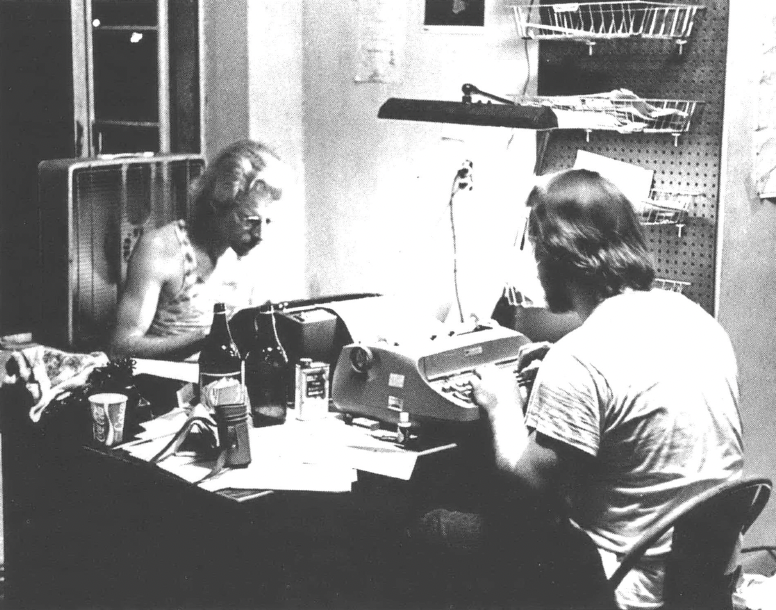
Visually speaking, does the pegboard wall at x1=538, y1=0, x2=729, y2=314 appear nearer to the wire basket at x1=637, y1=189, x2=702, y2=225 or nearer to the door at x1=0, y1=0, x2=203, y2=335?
the wire basket at x1=637, y1=189, x2=702, y2=225

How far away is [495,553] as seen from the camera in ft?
7.06

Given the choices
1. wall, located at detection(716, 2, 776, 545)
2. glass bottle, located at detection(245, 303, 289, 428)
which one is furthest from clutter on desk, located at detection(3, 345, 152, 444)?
wall, located at detection(716, 2, 776, 545)

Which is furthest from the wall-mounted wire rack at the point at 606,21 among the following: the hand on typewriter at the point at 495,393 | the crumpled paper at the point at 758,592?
the crumpled paper at the point at 758,592

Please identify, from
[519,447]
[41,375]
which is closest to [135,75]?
[41,375]

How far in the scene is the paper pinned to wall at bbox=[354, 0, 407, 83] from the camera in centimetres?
365

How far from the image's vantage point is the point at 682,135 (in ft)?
9.86

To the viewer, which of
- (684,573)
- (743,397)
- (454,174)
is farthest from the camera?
(454,174)

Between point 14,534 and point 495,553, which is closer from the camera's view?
point 495,553

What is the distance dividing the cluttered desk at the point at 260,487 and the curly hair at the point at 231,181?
2.22 ft

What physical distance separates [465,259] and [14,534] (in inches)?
69.5

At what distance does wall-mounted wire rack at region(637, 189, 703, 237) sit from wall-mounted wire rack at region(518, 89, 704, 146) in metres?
0.15

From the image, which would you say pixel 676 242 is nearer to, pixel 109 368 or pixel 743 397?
pixel 743 397

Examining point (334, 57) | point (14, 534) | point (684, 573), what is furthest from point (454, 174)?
point (684, 573)

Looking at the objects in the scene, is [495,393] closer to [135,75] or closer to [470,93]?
[470,93]
